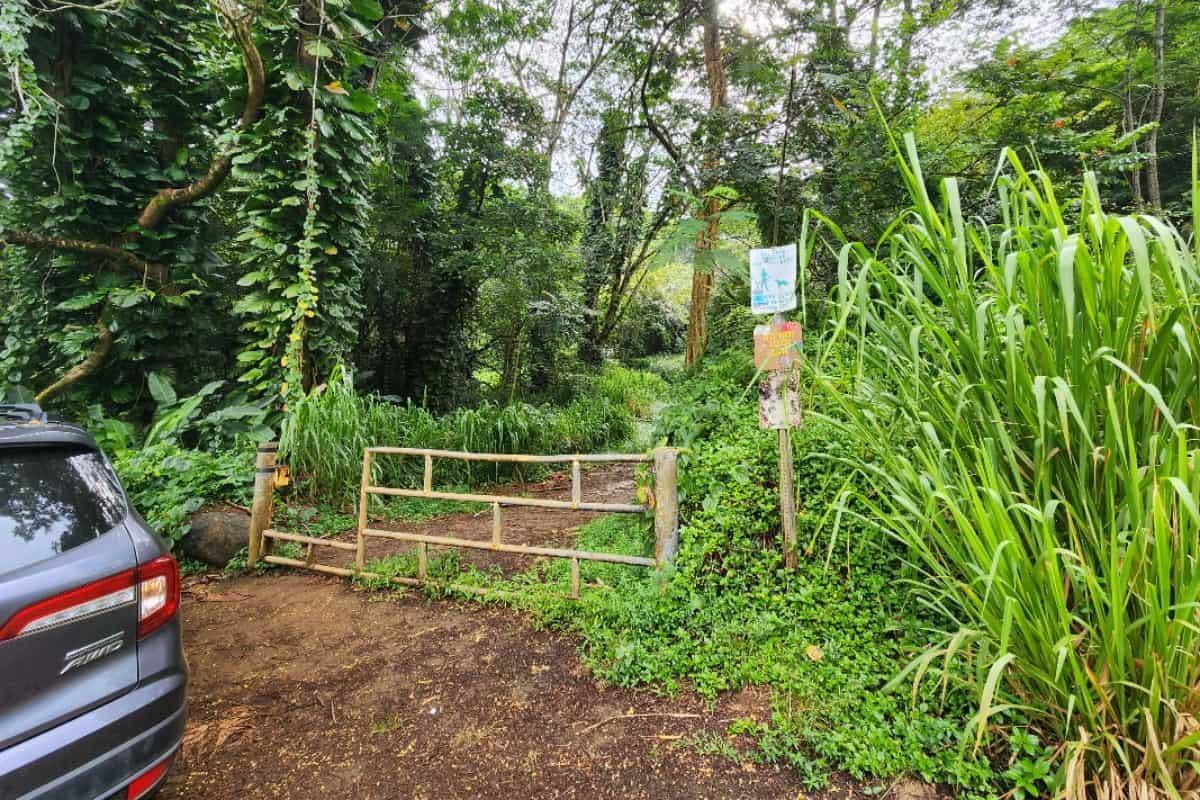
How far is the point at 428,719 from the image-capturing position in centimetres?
202

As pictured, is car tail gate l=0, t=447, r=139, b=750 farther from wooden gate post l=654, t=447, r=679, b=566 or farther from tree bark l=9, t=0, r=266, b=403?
tree bark l=9, t=0, r=266, b=403

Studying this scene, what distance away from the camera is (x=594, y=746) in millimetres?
1824

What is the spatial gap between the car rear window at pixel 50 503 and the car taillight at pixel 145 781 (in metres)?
0.65

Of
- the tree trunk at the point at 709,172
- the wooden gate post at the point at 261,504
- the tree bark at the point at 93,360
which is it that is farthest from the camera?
the tree trunk at the point at 709,172

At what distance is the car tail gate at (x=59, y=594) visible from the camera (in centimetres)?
115

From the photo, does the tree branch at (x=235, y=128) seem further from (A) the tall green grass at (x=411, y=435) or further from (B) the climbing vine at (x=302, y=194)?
(A) the tall green grass at (x=411, y=435)

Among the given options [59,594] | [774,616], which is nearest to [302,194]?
[59,594]

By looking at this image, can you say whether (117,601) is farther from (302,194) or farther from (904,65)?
(904,65)

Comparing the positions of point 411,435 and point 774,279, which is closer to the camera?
point 774,279

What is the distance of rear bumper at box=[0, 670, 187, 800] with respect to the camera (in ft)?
3.61

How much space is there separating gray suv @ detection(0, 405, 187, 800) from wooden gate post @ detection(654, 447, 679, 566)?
1979 mm

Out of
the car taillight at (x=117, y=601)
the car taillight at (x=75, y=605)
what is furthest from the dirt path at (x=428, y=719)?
the car taillight at (x=75, y=605)

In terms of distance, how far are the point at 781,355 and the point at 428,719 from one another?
89.9 inches

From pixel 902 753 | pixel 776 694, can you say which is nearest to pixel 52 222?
pixel 776 694
